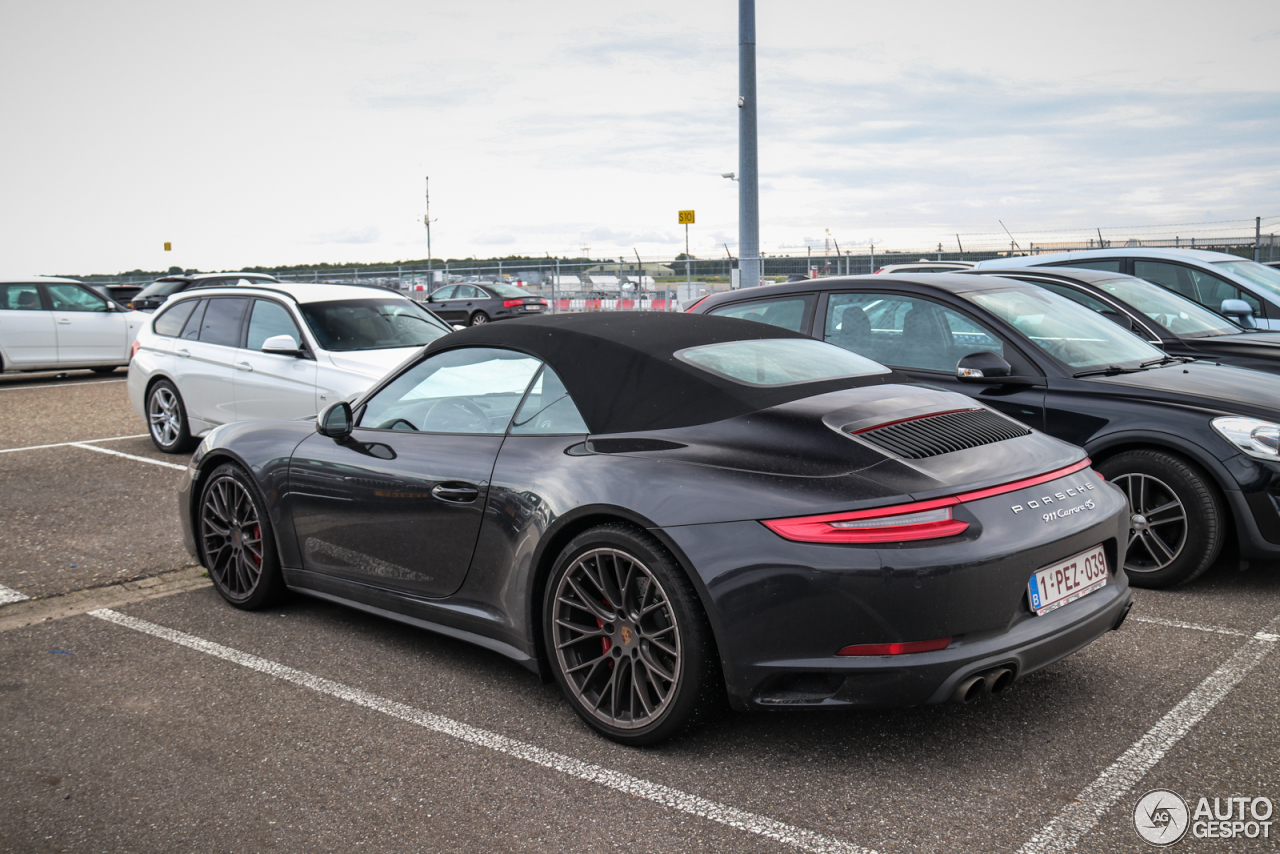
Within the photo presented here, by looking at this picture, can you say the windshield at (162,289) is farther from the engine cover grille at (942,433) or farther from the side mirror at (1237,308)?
the engine cover grille at (942,433)

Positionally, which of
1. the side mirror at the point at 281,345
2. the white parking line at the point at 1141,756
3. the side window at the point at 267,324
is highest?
the side window at the point at 267,324

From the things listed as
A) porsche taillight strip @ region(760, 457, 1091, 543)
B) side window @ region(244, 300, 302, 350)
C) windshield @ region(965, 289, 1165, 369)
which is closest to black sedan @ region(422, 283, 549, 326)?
side window @ region(244, 300, 302, 350)

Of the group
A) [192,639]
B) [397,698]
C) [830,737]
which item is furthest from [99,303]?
[830,737]

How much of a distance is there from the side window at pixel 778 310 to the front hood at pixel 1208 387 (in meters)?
1.73

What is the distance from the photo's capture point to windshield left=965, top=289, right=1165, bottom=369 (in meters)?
5.45

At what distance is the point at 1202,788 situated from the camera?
288 centimetres

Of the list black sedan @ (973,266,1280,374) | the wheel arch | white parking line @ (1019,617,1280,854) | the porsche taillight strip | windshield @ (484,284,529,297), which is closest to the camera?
white parking line @ (1019,617,1280,854)

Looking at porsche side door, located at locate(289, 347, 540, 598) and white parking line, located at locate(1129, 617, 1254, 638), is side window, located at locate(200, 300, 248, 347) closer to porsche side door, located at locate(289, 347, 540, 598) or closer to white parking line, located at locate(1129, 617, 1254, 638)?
porsche side door, located at locate(289, 347, 540, 598)

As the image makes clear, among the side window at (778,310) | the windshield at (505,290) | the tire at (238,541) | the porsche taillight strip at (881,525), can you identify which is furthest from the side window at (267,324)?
the windshield at (505,290)

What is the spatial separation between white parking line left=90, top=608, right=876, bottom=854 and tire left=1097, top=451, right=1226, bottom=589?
284 centimetres

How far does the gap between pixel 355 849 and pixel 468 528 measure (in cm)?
124

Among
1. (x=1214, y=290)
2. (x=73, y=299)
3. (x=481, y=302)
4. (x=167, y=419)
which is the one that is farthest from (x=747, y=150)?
(x=481, y=302)

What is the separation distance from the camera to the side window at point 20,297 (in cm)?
1519

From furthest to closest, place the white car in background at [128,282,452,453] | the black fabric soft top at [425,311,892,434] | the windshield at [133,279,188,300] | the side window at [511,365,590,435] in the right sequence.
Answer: the windshield at [133,279,188,300] < the white car in background at [128,282,452,453] < the side window at [511,365,590,435] < the black fabric soft top at [425,311,892,434]
